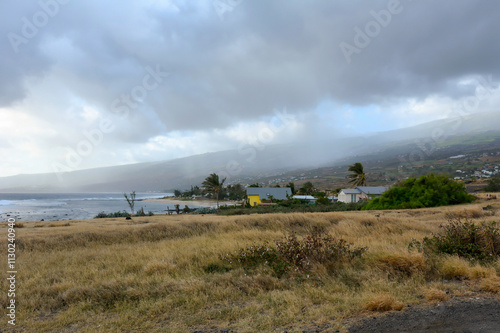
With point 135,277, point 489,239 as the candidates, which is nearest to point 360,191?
point 489,239

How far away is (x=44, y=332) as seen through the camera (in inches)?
180

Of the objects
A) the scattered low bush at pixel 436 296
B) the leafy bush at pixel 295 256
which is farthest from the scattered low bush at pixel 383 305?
the leafy bush at pixel 295 256

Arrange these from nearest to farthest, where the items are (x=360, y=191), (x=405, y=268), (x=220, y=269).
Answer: (x=405, y=268)
(x=220, y=269)
(x=360, y=191)

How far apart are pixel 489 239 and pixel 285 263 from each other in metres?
5.29

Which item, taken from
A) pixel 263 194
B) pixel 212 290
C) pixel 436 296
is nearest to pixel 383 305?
pixel 436 296

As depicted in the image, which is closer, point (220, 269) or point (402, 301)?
point (402, 301)

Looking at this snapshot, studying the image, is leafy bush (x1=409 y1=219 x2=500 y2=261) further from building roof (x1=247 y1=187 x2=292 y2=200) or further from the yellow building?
building roof (x1=247 y1=187 x2=292 y2=200)

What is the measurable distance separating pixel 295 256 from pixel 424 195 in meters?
37.9

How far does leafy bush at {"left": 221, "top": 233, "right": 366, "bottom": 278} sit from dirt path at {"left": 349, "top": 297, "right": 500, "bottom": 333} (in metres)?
2.46

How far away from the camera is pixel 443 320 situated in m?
4.17

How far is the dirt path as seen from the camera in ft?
12.9

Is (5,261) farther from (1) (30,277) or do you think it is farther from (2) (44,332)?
(2) (44,332)

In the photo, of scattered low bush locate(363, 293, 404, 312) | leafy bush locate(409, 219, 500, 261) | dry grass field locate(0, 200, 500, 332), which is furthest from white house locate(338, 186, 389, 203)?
scattered low bush locate(363, 293, 404, 312)

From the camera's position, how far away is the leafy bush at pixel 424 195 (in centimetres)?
3822
